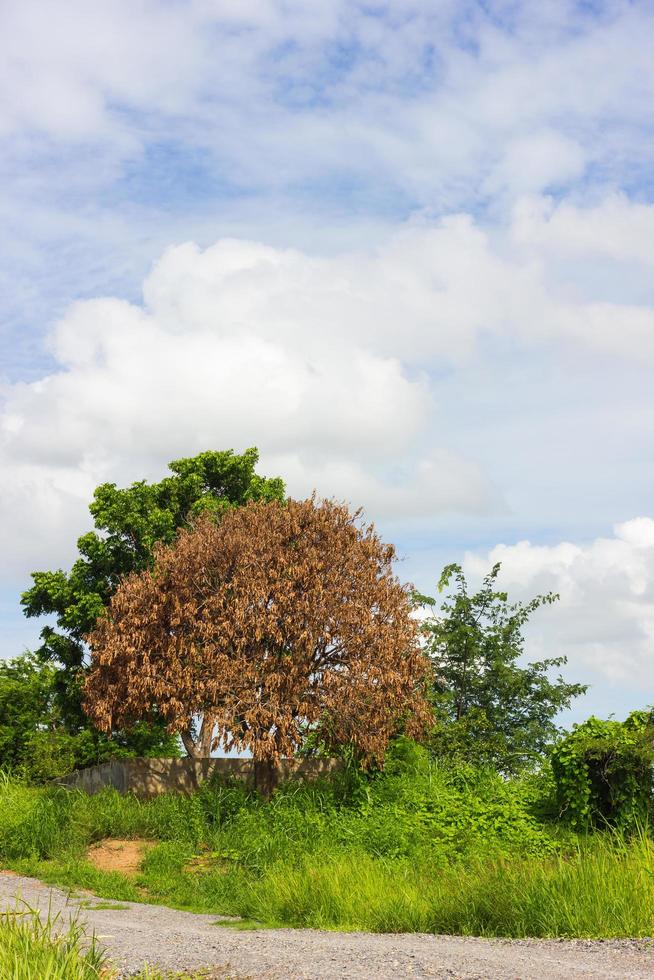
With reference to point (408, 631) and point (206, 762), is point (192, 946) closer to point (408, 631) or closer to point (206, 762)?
point (408, 631)

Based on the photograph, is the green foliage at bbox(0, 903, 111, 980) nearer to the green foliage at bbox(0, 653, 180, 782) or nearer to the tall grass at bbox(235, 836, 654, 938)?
the tall grass at bbox(235, 836, 654, 938)

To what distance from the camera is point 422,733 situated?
2242 cm

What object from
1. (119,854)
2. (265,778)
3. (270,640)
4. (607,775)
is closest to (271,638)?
(270,640)

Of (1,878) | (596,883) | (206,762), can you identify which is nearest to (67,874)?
(1,878)

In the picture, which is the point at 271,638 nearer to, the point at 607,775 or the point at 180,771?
the point at 180,771

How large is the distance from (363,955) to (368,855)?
7426 millimetres

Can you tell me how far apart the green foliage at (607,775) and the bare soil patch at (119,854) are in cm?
823

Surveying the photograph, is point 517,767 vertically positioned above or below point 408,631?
below

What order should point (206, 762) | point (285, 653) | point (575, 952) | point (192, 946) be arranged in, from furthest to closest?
point (206, 762) → point (285, 653) → point (192, 946) → point (575, 952)

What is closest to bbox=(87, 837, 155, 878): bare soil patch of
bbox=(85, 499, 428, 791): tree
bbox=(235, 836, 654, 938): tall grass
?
bbox=(85, 499, 428, 791): tree

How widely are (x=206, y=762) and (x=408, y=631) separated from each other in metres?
6.14

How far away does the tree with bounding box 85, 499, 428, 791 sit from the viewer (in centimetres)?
2059

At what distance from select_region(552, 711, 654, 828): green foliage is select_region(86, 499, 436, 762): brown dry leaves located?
3669mm

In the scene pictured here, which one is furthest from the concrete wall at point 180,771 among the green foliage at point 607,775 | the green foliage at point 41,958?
the green foliage at point 41,958
